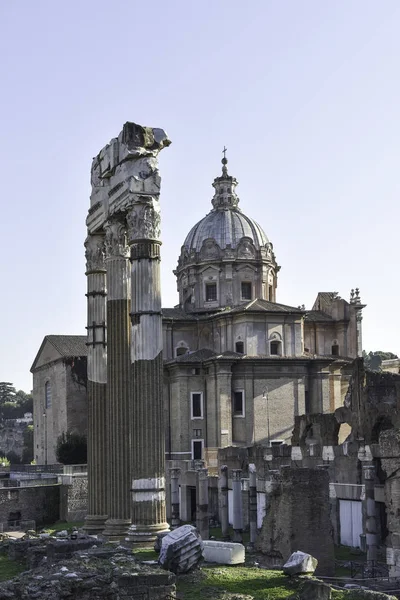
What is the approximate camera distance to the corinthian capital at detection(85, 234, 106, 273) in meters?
22.1

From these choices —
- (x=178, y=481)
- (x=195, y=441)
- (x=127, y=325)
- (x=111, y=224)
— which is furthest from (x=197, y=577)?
(x=195, y=441)

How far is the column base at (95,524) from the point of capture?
2058 centimetres

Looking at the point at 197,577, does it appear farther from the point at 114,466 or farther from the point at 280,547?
the point at 114,466

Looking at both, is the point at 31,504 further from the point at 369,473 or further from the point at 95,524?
the point at 369,473

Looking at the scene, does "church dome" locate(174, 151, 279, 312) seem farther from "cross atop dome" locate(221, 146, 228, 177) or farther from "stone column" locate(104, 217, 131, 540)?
"stone column" locate(104, 217, 131, 540)

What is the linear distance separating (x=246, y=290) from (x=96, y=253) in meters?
26.6

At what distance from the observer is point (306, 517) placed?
17.0 meters

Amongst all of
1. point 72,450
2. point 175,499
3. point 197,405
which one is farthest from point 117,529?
point 72,450

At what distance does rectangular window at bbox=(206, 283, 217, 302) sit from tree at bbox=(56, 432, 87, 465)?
10.4 meters

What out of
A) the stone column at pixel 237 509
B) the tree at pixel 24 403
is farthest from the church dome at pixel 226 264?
the tree at pixel 24 403

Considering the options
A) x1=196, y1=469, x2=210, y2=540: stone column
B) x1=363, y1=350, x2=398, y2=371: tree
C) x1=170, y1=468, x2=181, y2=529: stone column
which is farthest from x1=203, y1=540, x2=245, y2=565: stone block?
x1=363, y1=350, x2=398, y2=371: tree

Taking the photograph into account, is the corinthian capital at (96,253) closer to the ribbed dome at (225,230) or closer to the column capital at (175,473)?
the column capital at (175,473)

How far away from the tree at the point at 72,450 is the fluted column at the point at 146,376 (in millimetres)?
31115

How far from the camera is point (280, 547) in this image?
1723 centimetres
